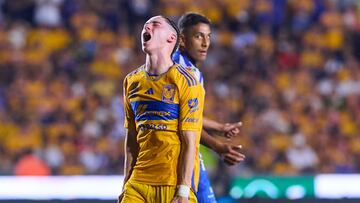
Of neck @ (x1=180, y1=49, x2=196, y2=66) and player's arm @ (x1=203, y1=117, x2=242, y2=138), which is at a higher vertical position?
neck @ (x1=180, y1=49, x2=196, y2=66)

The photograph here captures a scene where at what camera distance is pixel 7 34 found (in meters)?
16.6

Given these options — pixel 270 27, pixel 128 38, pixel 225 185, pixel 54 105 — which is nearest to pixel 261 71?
pixel 270 27

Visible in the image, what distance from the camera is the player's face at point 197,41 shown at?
7.92m

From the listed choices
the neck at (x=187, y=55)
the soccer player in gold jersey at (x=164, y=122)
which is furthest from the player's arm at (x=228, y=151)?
the soccer player in gold jersey at (x=164, y=122)

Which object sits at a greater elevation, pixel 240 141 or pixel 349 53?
pixel 349 53

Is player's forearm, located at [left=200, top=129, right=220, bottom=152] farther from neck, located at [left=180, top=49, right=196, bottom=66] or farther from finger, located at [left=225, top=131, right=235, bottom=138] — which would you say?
neck, located at [left=180, top=49, right=196, bottom=66]

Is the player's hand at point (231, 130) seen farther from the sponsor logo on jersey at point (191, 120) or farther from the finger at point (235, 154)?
the sponsor logo on jersey at point (191, 120)

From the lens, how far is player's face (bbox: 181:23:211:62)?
26.0 ft

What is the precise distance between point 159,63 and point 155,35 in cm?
20

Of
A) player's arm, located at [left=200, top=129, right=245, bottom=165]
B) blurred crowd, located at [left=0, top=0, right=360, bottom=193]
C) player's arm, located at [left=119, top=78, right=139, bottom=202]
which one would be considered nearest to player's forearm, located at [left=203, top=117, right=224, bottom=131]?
player's arm, located at [left=200, top=129, right=245, bottom=165]

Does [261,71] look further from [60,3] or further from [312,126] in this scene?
[60,3]

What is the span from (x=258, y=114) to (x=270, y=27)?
2.56 m

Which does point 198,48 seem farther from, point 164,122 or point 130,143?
point 164,122

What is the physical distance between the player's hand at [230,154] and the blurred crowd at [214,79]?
5986 mm
